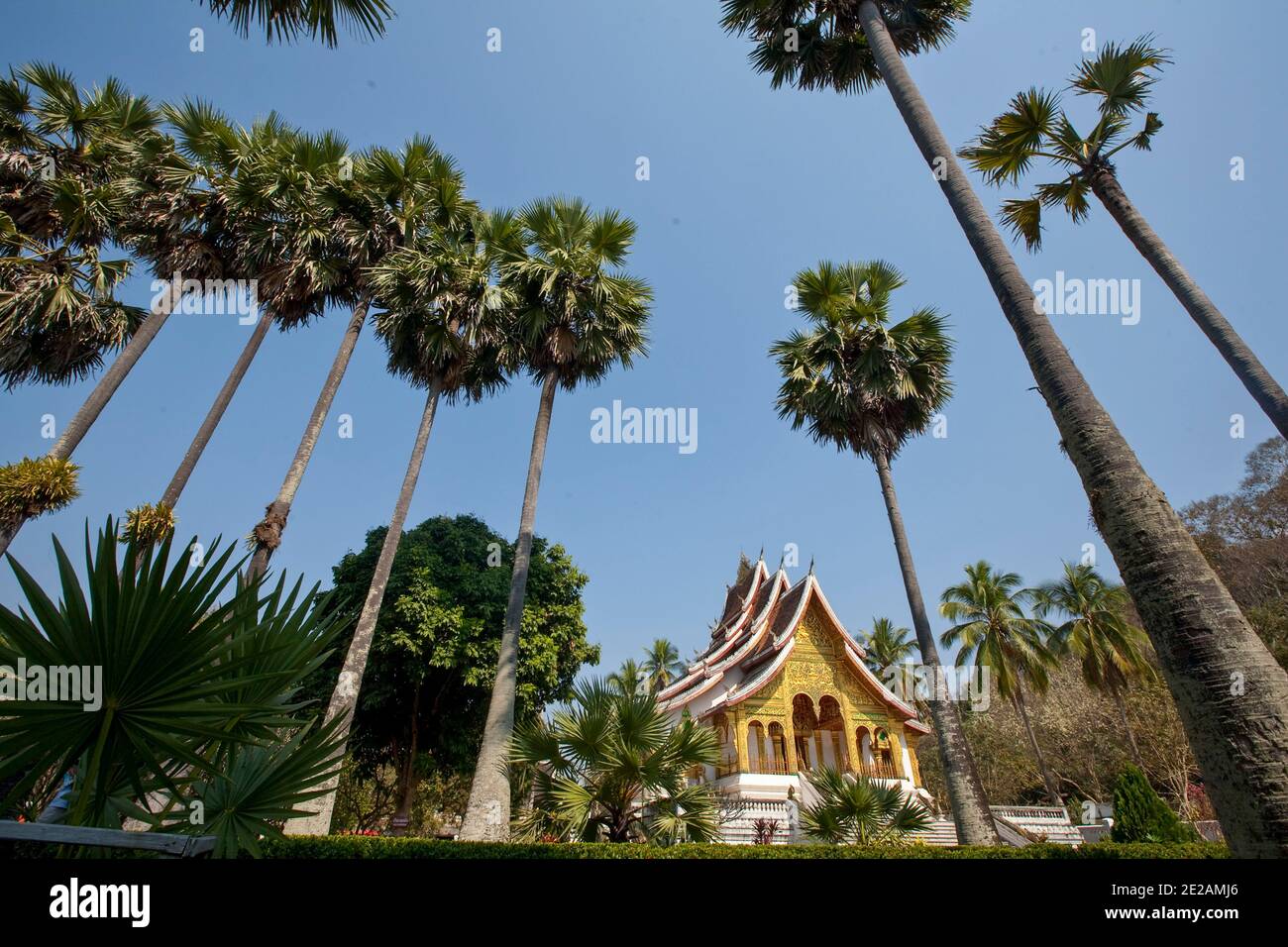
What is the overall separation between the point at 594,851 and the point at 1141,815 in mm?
16207

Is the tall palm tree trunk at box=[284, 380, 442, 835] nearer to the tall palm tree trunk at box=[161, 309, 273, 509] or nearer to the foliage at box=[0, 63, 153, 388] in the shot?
the tall palm tree trunk at box=[161, 309, 273, 509]

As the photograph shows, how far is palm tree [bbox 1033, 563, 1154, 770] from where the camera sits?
25734mm

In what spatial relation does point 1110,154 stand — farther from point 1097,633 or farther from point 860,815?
point 1097,633

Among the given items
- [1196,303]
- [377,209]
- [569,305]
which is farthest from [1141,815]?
[377,209]

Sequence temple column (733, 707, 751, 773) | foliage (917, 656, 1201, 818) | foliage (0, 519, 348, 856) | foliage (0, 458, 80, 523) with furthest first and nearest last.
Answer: foliage (917, 656, 1201, 818), temple column (733, 707, 751, 773), foliage (0, 458, 80, 523), foliage (0, 519, 348, 856)

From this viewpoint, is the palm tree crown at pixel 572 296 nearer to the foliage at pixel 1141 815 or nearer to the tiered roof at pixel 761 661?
the tiered roof at pixel 761 661

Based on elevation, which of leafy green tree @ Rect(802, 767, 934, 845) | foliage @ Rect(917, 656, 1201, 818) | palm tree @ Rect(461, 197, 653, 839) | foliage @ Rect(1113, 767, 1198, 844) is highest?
palm tree @ Rect(461, 197, 653, 839)

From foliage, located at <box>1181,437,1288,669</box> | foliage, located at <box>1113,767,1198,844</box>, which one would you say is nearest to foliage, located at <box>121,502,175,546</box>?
foliage, located at <box>1113,767,1198,844</box>

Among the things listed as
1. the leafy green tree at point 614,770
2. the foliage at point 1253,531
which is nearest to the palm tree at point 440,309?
the leafy green tree at point 614,770

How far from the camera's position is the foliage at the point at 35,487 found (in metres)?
9.06

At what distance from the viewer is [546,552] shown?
71.6 ft

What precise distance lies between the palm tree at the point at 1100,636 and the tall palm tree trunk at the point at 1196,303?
76.8 ft

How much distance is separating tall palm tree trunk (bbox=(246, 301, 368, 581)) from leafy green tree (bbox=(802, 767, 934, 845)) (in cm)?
1019

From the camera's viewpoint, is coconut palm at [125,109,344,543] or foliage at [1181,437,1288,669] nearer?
coconut palm at [125,109,344,543]
